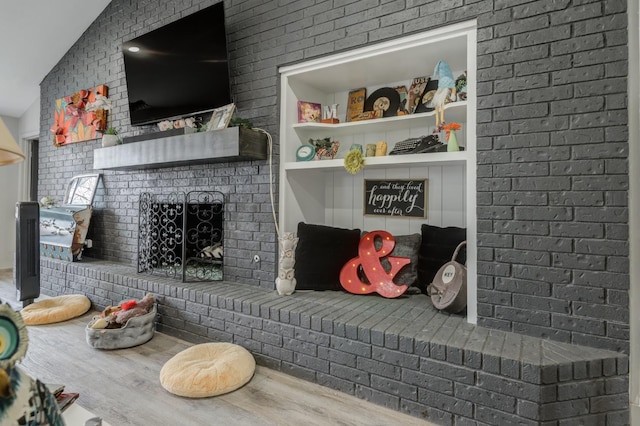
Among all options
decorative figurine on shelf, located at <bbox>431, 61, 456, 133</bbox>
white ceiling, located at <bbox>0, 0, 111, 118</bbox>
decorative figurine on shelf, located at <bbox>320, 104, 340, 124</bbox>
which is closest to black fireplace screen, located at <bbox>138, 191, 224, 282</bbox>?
decorative figurine on shelf, located at <bbox>320, 104, 340, 124</bbox>

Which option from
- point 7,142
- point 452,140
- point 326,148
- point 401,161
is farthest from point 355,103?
point 7,142

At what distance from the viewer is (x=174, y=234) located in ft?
10.2

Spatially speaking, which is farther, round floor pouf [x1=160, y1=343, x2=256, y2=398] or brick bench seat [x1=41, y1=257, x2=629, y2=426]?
round floor pouf [x1=160, y1=343, x2=256, y2=398]

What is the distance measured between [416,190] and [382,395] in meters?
1.37

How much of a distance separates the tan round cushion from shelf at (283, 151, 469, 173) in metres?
2.15

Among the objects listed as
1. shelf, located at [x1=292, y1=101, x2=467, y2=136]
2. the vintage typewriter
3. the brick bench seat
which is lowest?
the brick bench seat

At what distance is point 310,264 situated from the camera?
2473mm

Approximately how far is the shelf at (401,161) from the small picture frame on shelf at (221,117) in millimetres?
505

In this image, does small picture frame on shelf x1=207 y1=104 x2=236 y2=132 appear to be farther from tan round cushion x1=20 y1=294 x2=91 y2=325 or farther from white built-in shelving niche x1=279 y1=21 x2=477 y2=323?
tan round cushion x1=20 y1=294 x2=91 y2=325

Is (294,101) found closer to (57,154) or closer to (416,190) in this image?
(416,190)

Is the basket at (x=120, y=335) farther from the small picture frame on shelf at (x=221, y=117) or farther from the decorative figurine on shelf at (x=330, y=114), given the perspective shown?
the decorative figurine on shelf at (x=330, y=114)

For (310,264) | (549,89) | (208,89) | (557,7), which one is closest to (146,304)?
(310,264)

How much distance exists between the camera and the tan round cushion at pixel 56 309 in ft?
9.20

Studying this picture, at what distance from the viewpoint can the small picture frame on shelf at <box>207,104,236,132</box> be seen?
8.24ft
